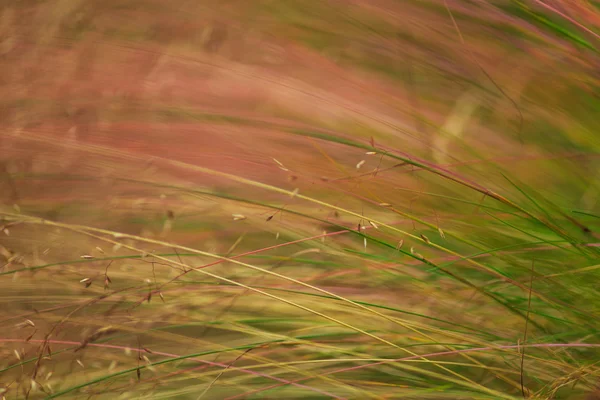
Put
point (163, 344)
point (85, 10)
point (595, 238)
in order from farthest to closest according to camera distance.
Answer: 1. point (85, 10)
2. point (163, 344)
3. point (595, 238)

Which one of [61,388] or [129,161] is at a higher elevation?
[129,161]

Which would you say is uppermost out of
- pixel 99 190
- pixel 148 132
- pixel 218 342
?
pixel 148 132

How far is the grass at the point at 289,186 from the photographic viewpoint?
2.50 feet

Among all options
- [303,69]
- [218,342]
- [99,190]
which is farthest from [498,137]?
[99,190]

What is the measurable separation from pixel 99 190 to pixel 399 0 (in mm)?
592

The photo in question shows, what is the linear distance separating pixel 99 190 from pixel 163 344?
0.28 metres

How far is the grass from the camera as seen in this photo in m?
0.76

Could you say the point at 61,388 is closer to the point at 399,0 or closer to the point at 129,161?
the point at 129,161

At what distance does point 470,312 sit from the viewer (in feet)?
2.53

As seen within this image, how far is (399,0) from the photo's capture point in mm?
906

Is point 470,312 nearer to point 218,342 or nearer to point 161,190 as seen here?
point 218,342

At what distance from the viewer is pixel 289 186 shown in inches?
34.8

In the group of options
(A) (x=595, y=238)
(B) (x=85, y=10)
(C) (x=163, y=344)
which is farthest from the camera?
(B) (x=85, y=10)

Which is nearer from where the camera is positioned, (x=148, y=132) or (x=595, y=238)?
(x=595, y=238)
